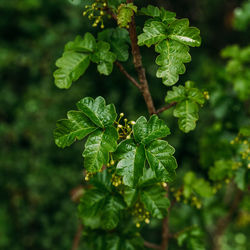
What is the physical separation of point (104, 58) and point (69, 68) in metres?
0.13

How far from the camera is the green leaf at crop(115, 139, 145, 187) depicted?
2.59ft

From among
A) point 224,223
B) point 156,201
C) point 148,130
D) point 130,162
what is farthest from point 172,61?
point 224,223

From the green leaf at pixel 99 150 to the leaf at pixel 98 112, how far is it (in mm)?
37

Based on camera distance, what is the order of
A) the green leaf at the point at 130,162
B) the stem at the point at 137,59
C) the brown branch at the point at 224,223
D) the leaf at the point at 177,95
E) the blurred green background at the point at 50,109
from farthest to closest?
1. the blurred green background at the point at 50,109
2. the brown branch at the point at 224,223
3. the leaf at the point at 177,95
4. the stem at the point at 137,59
5. the green leaf at the point at 130,162

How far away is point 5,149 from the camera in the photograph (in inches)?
108

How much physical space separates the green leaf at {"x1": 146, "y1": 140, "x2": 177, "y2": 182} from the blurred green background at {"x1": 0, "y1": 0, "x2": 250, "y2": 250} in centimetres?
122

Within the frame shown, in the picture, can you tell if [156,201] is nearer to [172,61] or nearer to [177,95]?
[177,95]

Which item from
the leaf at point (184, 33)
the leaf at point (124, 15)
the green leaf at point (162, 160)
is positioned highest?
the leaf at point (124, 15)

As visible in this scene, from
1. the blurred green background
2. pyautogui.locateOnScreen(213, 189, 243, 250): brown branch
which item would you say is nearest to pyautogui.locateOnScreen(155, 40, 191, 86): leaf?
the blurred green background

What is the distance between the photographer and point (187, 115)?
37.9 inches

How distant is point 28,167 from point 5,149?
32cm

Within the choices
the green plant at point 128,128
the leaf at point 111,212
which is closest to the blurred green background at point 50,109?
the green plant at point 128,128

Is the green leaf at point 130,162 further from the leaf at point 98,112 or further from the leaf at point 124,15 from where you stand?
the leaf at point 124,15

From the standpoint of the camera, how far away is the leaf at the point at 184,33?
819 mm
